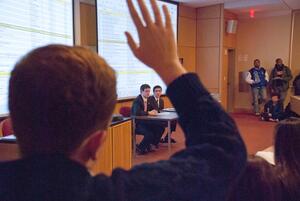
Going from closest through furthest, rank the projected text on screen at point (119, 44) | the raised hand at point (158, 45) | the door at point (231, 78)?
the raised hand at point (158, 45), the projected text on screen at point (119, 44), the door at point (231, 78)

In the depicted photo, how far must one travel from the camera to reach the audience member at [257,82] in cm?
905

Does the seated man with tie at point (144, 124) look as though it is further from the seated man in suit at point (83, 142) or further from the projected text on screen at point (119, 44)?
the seated man in suit at point (83, 142)

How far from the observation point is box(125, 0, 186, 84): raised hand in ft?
1.90

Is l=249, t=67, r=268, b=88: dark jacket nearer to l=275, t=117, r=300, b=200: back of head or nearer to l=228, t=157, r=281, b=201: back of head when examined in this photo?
l=275, t=117, r=300, b=200: back of head

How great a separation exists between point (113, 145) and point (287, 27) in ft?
25.0

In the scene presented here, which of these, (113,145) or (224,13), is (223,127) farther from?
(224,13)

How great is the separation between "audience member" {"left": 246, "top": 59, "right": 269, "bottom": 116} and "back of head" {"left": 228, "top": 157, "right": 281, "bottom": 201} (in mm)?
8113

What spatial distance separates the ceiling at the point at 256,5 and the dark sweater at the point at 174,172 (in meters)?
7.97

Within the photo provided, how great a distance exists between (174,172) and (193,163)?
35mm

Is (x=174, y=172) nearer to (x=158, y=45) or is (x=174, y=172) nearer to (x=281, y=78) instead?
(x=158, y=45)

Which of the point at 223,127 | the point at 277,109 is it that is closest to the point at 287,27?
the point at 277,109

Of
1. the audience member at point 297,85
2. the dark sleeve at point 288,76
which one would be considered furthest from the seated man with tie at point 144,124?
the audience member at point 297,85

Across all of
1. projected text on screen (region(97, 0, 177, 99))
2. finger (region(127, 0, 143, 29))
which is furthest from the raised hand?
projected text on screen (region(97, 0, 177, 99))

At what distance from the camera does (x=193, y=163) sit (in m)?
0.52
